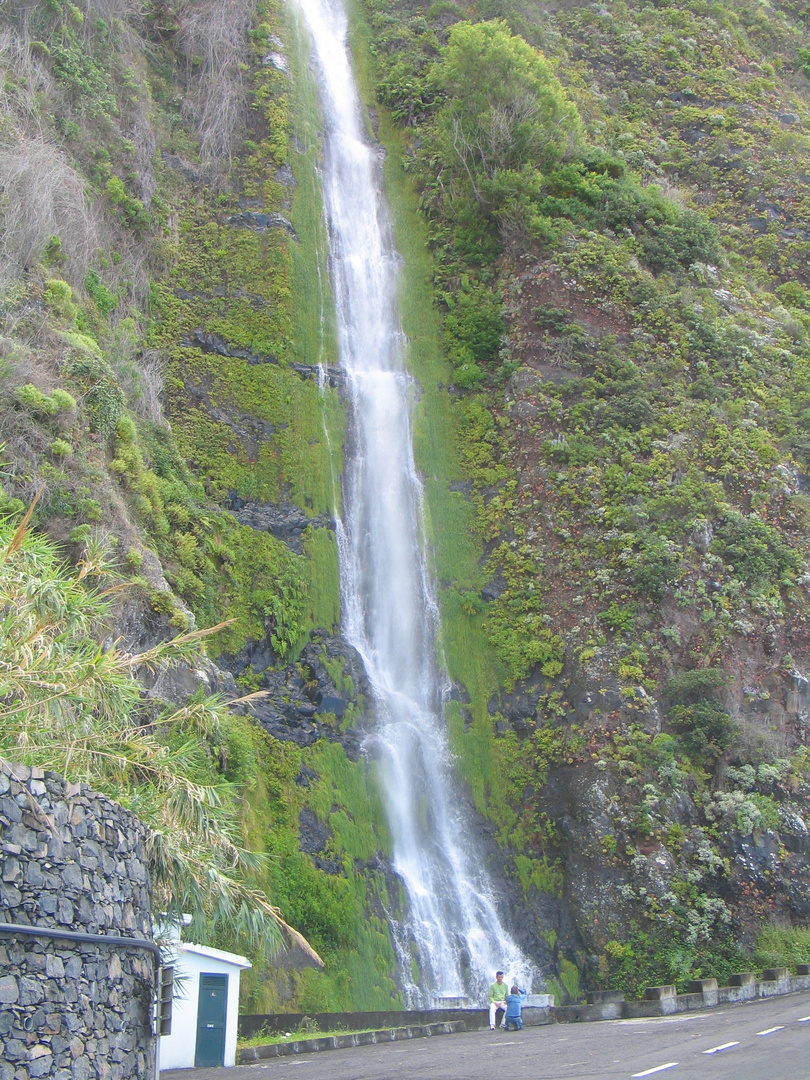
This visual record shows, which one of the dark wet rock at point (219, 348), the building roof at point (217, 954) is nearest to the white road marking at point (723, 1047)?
the building roof at point (217, 954)

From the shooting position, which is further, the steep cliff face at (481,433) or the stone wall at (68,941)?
the steep cliff face at (481,433)

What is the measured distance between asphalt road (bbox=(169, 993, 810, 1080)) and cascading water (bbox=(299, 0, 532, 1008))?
112 inches

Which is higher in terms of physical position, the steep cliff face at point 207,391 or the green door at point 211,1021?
the steep cliff face at point 207,391

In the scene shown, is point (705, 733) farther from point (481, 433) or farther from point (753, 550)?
point (481, 433)

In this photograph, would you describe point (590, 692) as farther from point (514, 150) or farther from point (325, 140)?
point (325, 140)

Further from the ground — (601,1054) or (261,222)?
(261,222)

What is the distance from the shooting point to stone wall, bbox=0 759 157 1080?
24.8 feet

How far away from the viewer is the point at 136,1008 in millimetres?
9352

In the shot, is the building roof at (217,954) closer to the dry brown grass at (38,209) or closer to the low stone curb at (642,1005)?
the low stone curb at (642,1005)

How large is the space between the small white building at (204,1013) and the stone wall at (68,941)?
11.6 ft

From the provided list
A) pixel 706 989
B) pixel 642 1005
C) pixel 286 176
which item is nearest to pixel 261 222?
pixel 286 176

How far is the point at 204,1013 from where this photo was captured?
13297mm

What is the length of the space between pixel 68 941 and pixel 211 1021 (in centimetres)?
597

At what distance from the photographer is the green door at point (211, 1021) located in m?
13.1
